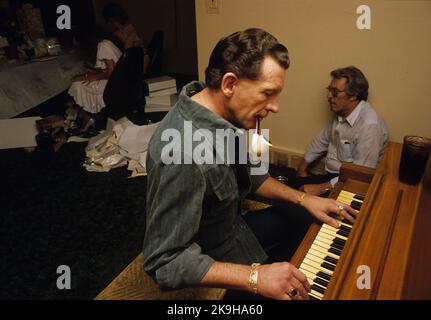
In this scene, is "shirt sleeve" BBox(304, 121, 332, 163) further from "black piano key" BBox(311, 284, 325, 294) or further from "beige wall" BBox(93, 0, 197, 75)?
"beige wall" BBox(93, 0, 197, 75)

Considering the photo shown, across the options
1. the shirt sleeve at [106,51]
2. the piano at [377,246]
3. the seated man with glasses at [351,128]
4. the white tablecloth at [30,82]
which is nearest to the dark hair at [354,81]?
the seated man with glasses at [351,128]

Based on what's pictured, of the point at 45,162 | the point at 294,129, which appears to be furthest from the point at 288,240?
the point at 45,162

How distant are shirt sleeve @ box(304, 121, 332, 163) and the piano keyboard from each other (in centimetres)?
128

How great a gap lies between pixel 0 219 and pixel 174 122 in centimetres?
241

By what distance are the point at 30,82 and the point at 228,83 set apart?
3.77 meters

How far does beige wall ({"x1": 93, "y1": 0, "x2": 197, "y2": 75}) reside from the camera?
227 inches

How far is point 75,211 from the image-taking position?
279 cm

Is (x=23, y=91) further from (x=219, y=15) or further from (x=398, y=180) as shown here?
(x=398, y=180)

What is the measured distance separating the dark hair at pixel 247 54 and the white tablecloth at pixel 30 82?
364 centimetres

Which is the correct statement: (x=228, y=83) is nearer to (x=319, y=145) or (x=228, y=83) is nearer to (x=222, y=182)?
(x=222, y=182)

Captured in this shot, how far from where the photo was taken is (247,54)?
1.06 metres

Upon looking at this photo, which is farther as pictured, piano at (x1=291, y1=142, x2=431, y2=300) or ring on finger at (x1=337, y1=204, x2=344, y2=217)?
ring on finger at (x1=337, y1=204, x2=344, y2=217)

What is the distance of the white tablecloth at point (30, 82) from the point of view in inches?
150

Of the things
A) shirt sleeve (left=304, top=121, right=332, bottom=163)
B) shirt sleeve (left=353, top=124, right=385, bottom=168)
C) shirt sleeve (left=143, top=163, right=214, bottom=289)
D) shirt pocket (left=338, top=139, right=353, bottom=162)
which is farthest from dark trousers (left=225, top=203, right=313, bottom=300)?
shirt sleeve (left=304, top=121, right=332, bottom=163)
